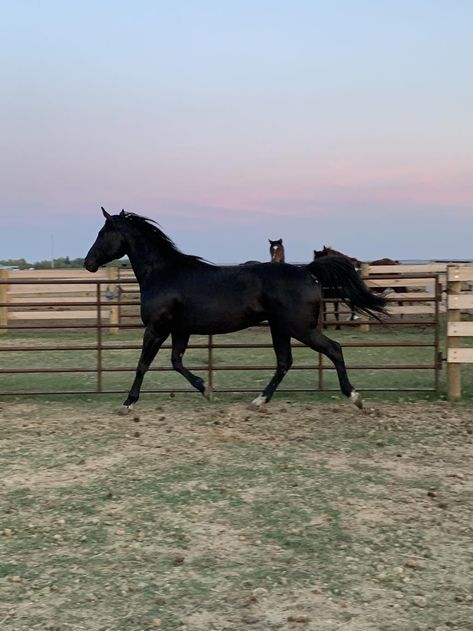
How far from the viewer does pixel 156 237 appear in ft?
21.9

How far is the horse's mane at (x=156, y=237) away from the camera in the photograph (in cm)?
664

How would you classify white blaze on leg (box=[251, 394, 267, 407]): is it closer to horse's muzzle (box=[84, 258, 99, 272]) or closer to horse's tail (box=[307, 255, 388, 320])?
horse's tail (box=[307, 255, 388, 320])

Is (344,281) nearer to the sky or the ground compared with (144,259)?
nearer to the ground

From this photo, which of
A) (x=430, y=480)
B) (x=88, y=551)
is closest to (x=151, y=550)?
(x=88, y=551)

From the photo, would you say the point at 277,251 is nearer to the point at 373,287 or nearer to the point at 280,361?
the point at 373,287

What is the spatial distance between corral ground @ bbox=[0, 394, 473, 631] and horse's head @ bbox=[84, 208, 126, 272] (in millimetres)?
1686

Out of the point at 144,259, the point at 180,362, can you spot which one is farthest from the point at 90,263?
the point at 180,362

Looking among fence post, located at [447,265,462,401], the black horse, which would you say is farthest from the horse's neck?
fence post, located at [447,265,462,401]

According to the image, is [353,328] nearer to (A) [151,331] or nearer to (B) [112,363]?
(B) [112,363]

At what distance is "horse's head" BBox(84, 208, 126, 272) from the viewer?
21.9 feet

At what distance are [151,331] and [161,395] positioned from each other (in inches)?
47.6

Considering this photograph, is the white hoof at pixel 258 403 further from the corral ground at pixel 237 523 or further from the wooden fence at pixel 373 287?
the wooden fence at pixel 373 287

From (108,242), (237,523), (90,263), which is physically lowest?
(237,523)

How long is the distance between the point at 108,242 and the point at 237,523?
3.84 meters
